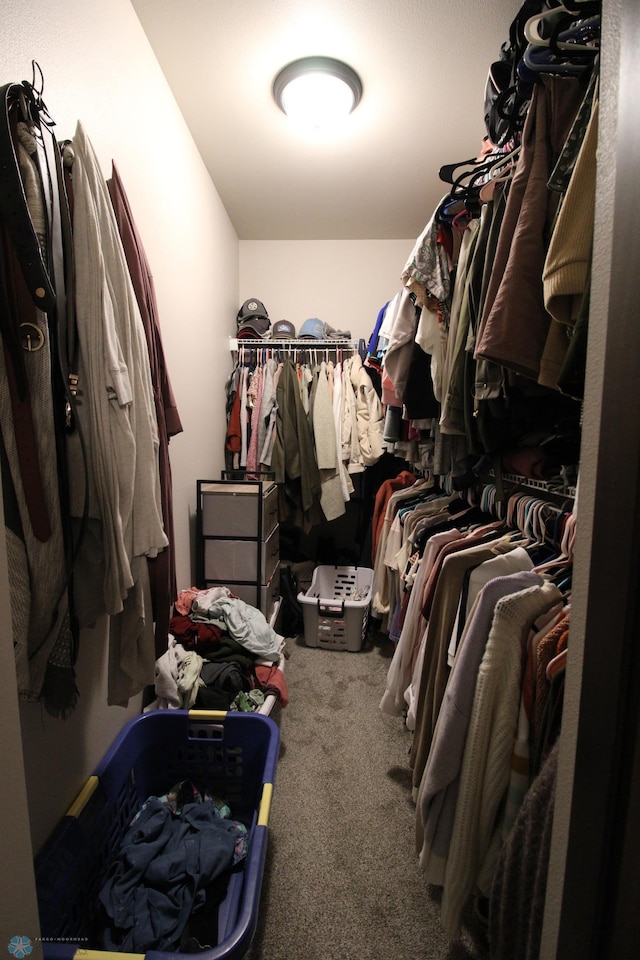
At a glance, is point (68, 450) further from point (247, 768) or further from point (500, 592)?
point (247, 768)

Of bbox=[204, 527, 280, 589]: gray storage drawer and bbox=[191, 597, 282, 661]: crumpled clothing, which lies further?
bbox=[204, 527, 280, 589]: gray storage drawer

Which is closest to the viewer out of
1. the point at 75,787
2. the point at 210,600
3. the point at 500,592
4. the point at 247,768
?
the point at 500,592

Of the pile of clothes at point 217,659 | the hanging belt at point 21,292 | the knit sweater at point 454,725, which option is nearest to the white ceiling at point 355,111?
the hanging belt at point 21,292

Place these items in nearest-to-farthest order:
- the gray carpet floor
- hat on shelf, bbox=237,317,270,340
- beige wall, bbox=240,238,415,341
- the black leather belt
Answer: the black leather belt, the gray carpet floor, hat on shelf, bbox=237,317,270,340, beige wall, bbox=240,238,415,341

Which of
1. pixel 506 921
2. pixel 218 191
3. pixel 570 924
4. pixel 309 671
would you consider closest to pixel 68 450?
pixel 570 924

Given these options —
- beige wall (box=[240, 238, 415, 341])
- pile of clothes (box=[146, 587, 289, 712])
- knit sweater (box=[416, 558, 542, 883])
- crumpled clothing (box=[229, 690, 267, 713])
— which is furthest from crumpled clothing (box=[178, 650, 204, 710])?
beige wall (box=[240, 238, 415, 341])

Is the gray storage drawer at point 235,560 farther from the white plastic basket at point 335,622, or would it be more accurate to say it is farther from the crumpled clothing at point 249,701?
the crumpled clothing at point 249,701

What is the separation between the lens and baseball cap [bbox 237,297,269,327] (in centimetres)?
279

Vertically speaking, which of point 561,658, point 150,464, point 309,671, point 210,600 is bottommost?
point 309,671

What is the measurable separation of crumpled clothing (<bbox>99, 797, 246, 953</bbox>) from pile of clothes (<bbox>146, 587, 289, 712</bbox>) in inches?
11.7

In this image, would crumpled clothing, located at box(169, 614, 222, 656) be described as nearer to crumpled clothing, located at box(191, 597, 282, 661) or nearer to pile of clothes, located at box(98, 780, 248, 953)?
crumpled clothing, located at box(191, 597, 282, 661)

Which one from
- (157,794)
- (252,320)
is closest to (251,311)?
(252,320)

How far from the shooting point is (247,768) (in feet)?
3.98

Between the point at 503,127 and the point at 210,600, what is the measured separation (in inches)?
71.7
